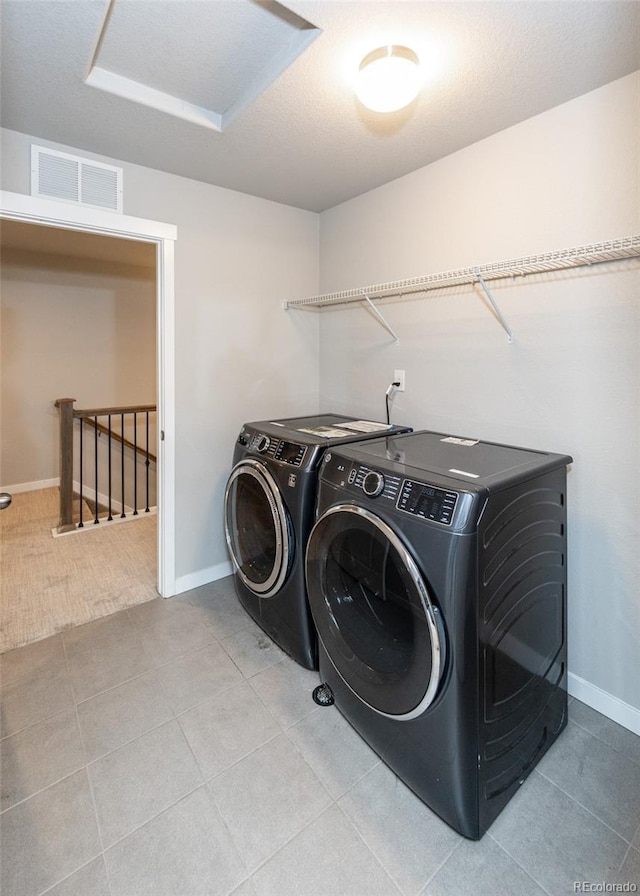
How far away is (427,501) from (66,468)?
3.33 metres

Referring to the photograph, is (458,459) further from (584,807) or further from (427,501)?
(584,807)

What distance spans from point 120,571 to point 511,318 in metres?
2.68

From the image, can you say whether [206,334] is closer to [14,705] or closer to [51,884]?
[14,705]

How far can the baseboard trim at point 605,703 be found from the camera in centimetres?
159

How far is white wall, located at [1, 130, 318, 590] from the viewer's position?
234 cm

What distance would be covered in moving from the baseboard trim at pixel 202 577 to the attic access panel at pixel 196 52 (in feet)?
7.48

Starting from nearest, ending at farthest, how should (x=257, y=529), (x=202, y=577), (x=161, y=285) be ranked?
1. (x=257, y=529)
2. (x=161, y=285)
3. (x=202, y=577)

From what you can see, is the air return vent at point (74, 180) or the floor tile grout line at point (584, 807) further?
the air return vent at point (74, 180)

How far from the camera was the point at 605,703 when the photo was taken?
1.66 m

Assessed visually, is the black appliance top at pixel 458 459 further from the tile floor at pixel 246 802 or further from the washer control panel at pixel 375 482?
the tile floor at pixel 246 802

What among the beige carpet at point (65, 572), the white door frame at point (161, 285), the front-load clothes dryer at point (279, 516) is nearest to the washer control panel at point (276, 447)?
the front-load clothes dryer at point (279, 516)

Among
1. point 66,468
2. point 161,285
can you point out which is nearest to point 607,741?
point 161,285

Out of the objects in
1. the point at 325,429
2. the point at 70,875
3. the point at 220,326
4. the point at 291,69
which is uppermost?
the point at 291,69

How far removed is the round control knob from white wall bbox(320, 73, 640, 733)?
841mm
